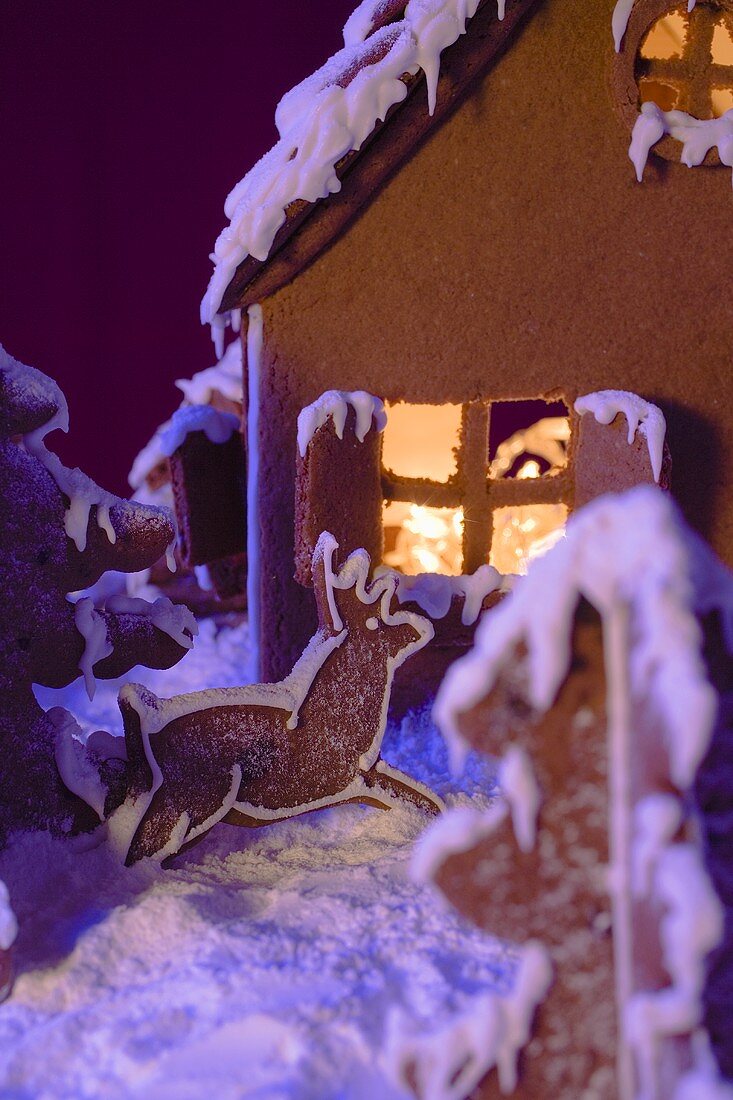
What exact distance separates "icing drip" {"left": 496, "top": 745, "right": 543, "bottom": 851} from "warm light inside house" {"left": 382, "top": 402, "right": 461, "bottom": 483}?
3339mm

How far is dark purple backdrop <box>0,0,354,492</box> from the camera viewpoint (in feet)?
15.1

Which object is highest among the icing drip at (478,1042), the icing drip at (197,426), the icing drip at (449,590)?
the icing drip at (197,426)

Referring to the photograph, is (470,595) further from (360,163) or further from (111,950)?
(111,950)

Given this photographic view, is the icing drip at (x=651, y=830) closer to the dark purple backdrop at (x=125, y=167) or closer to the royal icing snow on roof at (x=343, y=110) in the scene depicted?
the royal icing snow on roof at (x=343, y=110)

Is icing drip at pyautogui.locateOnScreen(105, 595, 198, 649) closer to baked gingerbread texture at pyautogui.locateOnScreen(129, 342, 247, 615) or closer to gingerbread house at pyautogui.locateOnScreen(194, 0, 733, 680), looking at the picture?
gingerbread house at pyautogui.locateOnScreen(194, 0, 733, 680)

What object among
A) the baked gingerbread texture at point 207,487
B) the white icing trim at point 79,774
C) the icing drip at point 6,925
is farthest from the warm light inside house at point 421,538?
the icing drip at point 6,925

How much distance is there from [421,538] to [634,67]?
2175 millimetres

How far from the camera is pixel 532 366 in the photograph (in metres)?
2.98

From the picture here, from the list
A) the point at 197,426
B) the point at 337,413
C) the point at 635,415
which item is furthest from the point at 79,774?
the point at 635,415

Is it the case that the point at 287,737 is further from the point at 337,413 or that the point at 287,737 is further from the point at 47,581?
the point at 337,413

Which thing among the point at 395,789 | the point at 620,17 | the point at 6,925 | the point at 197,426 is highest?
the point at 620,17

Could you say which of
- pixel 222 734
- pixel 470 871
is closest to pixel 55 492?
pixel 222 734

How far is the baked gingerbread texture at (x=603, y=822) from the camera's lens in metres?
1.10

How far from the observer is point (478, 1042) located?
1254mm
